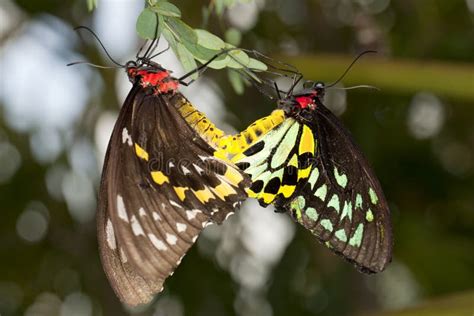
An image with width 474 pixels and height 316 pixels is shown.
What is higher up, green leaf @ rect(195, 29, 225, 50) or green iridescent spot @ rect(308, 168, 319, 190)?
green leaf @ rect(195, 29, 225, 50)

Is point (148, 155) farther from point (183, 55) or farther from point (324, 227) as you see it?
point (324, 227)

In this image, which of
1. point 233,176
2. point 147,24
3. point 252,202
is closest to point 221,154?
point 233,176

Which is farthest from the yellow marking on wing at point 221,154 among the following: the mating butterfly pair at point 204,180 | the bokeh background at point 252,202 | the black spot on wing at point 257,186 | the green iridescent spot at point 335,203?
the bokeh background at point 252,202

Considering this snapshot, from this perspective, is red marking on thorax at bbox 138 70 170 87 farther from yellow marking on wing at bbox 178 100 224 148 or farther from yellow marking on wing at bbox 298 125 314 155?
yellow marking on wing at bbox 298 125 314 155

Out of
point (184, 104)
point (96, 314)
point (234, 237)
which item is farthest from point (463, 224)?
point (184, 104)

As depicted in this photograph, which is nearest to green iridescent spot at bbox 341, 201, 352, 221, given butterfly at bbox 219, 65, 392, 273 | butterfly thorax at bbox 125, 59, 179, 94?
butterfly at bbox 219, 65, 392, 273

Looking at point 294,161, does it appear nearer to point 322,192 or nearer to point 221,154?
point 322,192
